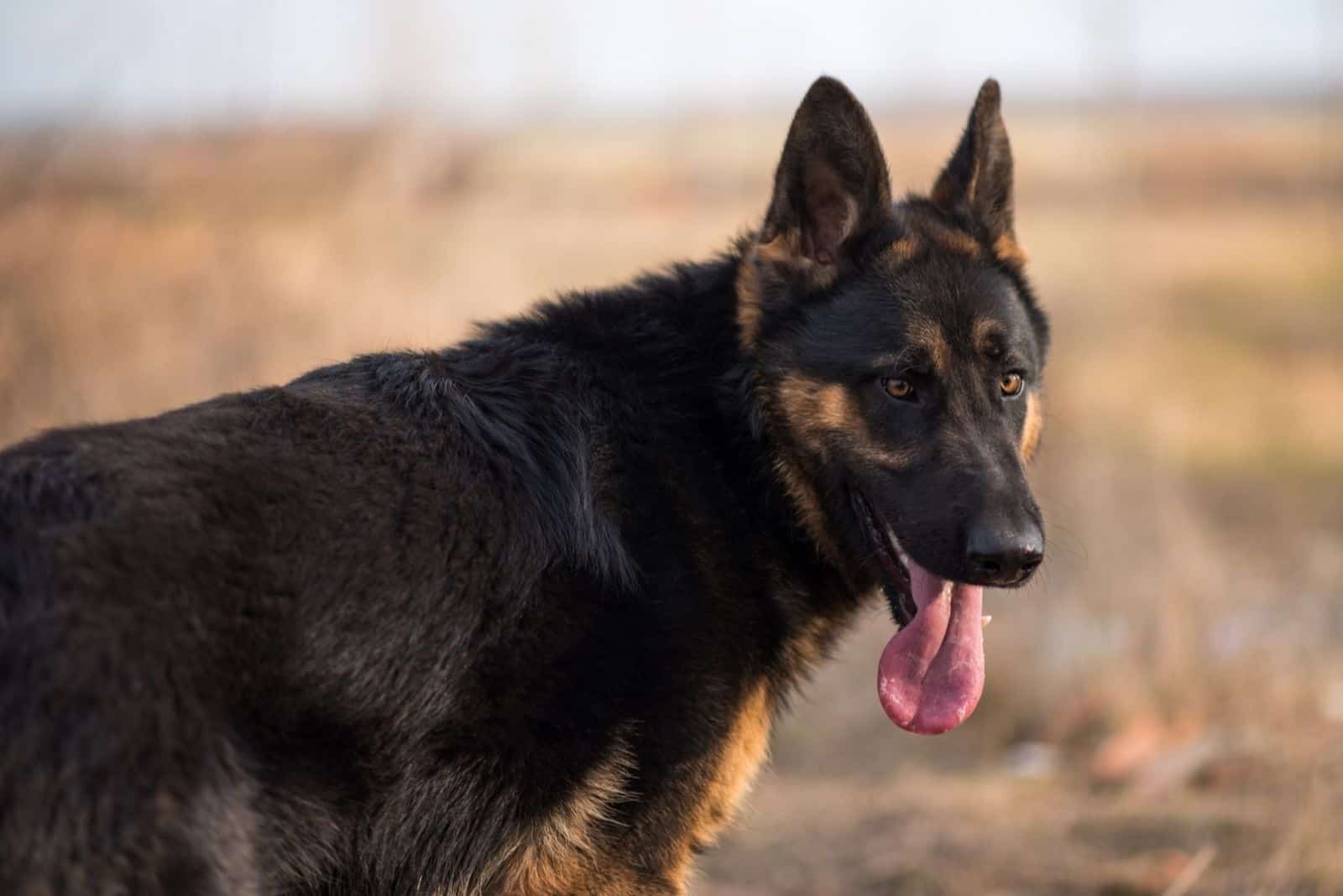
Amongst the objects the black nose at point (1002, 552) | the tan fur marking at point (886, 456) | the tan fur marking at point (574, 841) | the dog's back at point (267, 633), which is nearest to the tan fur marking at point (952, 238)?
the tan fur marking at point (886, 456)

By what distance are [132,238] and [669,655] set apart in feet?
25.0

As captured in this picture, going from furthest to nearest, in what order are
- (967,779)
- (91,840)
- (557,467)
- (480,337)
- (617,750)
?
(967,779), (480,337), (557,467), (617,750), (91,840)

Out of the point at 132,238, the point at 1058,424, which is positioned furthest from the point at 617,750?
the point at 132,238

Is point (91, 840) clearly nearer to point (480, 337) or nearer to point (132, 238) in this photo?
point (480, 337)

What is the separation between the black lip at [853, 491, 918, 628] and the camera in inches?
140

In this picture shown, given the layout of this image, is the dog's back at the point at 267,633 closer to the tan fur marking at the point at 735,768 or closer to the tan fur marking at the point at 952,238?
the tan fur marking at the point at 735,768

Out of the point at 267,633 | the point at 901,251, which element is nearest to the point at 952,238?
the point at 901,251

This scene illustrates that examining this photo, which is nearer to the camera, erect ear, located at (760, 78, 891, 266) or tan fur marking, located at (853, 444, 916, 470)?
tan fur marking, located at (853, 444, 916, 470)

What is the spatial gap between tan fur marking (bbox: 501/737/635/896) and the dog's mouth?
33.7 inches

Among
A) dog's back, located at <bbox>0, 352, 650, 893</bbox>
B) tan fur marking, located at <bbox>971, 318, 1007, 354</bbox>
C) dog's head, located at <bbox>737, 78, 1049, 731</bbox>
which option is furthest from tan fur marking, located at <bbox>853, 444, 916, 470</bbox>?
dog's back, located at <bbox>0, 352, 650, 893</bbox>

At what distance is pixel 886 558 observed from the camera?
11.7ft

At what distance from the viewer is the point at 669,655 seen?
3068mm

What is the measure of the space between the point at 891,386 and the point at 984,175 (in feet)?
3.02

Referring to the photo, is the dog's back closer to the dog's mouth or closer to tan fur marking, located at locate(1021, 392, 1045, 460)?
the dog's mouth
